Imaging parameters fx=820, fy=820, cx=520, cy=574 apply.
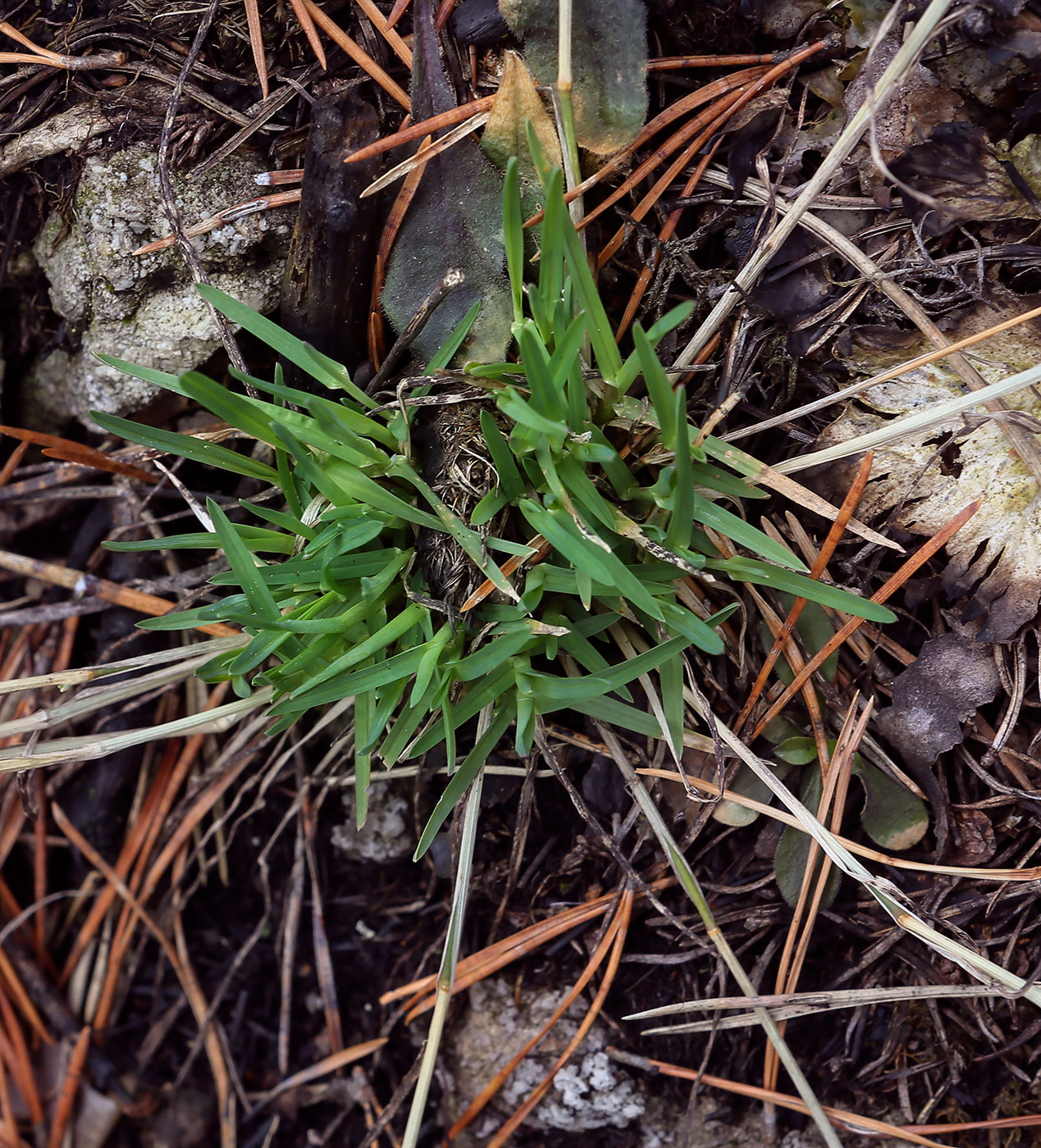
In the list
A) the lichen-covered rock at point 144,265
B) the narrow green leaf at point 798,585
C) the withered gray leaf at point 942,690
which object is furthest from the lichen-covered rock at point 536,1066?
the lichen-covered rock at point 144,265

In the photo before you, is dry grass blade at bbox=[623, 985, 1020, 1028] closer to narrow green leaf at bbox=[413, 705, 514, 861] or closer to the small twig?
narrow green leaf at bbox=[413, 705, 514, 861]

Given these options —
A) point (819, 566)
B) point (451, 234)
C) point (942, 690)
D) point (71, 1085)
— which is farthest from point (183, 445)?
point (71, 1085)

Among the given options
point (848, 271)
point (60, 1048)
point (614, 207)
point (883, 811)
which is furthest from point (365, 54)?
point (60, 1048)

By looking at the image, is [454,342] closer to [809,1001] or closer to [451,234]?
[451,234]

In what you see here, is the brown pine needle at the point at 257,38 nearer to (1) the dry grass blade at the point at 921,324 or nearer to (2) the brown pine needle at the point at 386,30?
(2) the brown pine needle at the point at 386,30

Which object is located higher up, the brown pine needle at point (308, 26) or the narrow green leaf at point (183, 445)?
the brown pine needle at point (308, 26)

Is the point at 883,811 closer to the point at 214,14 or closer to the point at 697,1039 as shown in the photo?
the point at 697,1039

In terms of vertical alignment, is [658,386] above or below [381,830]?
above

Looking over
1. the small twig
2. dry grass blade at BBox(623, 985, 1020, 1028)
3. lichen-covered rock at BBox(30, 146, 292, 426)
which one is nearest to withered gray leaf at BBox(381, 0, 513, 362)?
the small twig
